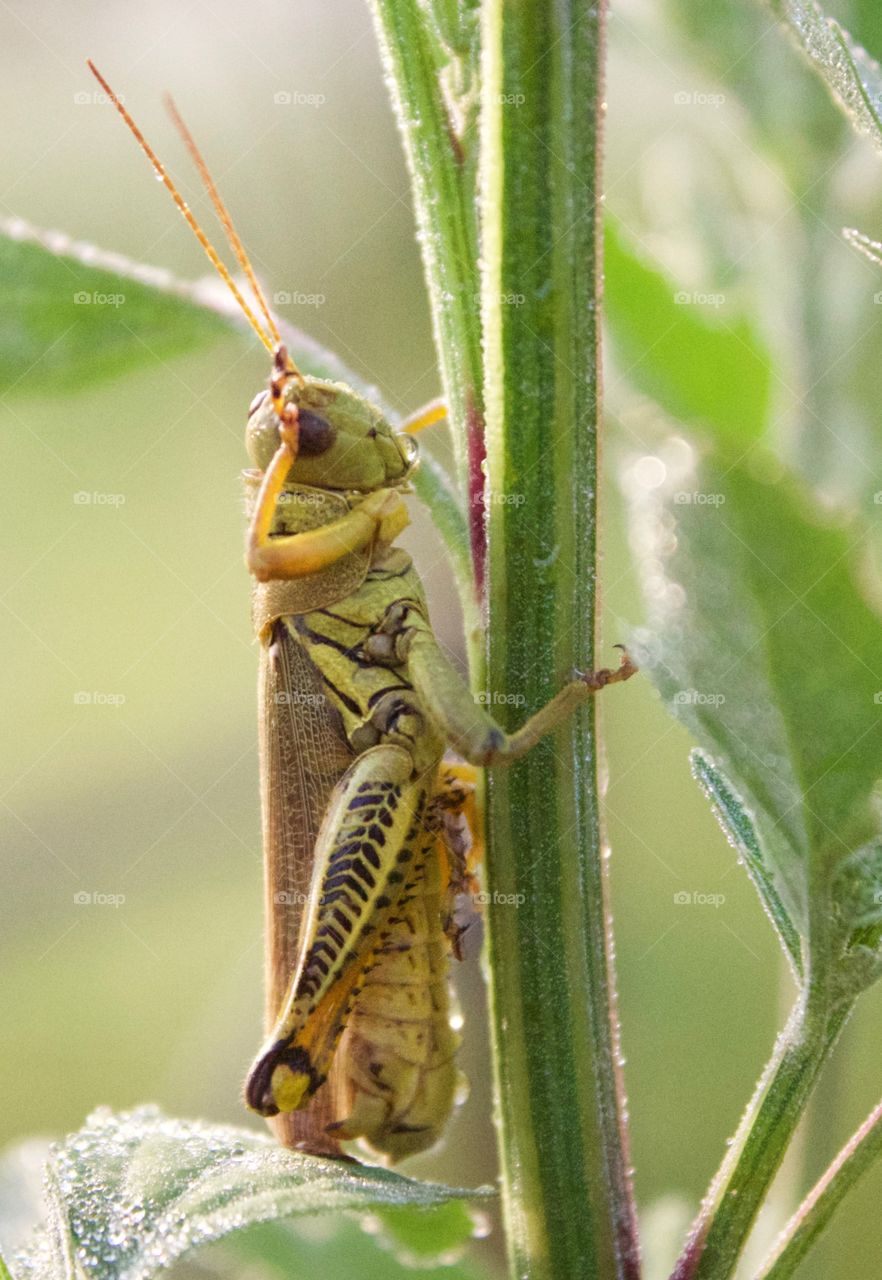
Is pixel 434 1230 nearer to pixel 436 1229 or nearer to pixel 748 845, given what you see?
pixel 436 1229

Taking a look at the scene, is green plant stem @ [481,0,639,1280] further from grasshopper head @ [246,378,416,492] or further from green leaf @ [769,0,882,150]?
grasshopper head @ [246,378,416,492]

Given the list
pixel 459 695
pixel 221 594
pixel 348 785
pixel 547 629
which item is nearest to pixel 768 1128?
pixel 547 629

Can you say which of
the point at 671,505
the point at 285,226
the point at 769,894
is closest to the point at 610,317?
the point at 769,894

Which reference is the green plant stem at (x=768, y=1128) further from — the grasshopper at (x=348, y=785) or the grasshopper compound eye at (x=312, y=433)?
the grasshopper compound eye at (x=312, y=433)

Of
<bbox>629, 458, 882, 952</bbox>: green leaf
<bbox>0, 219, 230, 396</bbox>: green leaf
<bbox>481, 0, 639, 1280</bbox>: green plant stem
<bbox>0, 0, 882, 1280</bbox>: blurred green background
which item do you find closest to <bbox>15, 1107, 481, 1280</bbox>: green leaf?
<bbox>481, 0, 639, 1280</bbox>: green plant stem

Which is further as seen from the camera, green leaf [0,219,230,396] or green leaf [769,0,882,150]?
green leaf [0,219,230,396]

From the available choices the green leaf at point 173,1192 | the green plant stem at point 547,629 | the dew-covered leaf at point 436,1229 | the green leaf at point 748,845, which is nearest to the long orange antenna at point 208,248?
the green plant stem at point 547,629

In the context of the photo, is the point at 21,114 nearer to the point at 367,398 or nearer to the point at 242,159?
the point at 242,159
